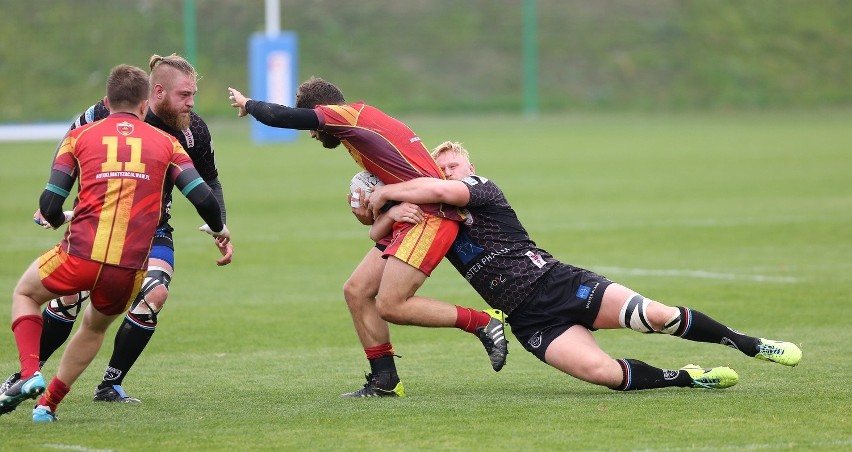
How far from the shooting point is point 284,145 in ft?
112

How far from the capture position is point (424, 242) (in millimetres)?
7641

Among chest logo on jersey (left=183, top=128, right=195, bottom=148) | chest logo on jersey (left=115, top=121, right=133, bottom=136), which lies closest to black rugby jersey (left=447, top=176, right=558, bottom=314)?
chest logo on jersey (left=183, top=128, right=195, bottom=148)

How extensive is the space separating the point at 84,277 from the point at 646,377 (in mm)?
3187

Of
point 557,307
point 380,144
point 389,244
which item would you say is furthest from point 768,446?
point 380,144

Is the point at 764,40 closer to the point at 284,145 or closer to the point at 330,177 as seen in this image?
the point at 284,145

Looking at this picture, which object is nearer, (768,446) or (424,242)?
(768,446)

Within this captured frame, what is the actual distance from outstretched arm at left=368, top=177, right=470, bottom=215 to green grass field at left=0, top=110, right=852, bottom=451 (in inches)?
44.5

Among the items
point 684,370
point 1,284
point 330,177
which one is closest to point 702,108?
point 330,177

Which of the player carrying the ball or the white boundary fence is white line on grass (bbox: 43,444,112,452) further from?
the white boundary fence

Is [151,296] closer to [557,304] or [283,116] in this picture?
[283,116]

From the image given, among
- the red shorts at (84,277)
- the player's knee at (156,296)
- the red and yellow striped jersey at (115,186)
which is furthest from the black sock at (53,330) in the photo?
the red and yellow striped jersey at (115,186)

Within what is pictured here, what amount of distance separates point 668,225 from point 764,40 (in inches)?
1318

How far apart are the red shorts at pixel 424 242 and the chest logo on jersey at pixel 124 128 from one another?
5.52ft

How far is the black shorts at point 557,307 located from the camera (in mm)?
7680
